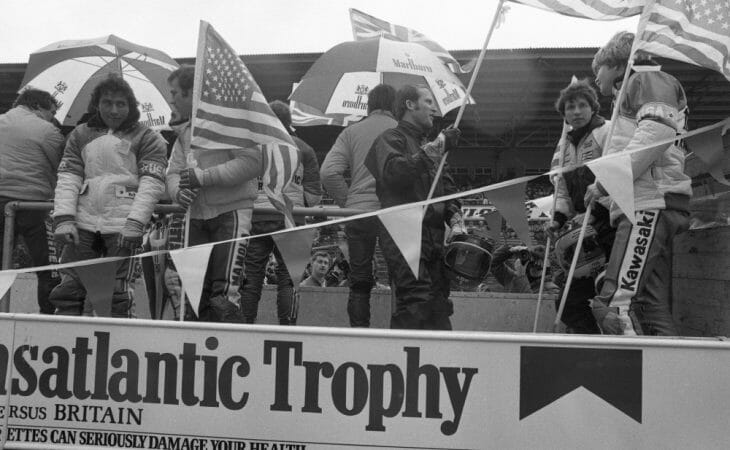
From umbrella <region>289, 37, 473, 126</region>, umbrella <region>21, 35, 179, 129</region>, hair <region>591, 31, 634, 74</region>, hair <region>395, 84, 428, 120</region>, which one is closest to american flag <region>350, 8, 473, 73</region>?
umbrella <region>289, 37, 473, 126</region>

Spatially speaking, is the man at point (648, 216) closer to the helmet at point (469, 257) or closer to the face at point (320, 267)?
the helmet at point (469, 257)

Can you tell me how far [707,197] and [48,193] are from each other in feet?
14.3

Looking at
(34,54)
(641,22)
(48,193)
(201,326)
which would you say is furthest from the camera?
(34,54)

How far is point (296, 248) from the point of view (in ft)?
13.8

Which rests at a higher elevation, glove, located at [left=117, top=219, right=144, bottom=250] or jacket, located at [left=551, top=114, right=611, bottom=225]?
jacket, located at [left=551, top=114, right=611, bottom=225]

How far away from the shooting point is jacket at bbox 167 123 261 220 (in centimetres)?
459

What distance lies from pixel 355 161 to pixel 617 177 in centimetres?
215

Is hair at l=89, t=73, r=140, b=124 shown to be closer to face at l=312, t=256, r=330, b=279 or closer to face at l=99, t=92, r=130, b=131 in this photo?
face at l=99, t=92, r=130, b=131

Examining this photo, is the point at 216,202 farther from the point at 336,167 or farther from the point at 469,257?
the point at 469,257

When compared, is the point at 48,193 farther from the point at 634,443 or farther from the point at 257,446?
the point at 634,443

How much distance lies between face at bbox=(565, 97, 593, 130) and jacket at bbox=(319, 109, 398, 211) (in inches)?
48.0

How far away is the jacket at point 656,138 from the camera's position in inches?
157

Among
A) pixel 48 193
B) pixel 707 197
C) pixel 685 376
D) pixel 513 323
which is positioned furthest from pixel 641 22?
pixel 48 193

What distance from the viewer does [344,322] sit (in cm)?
598
